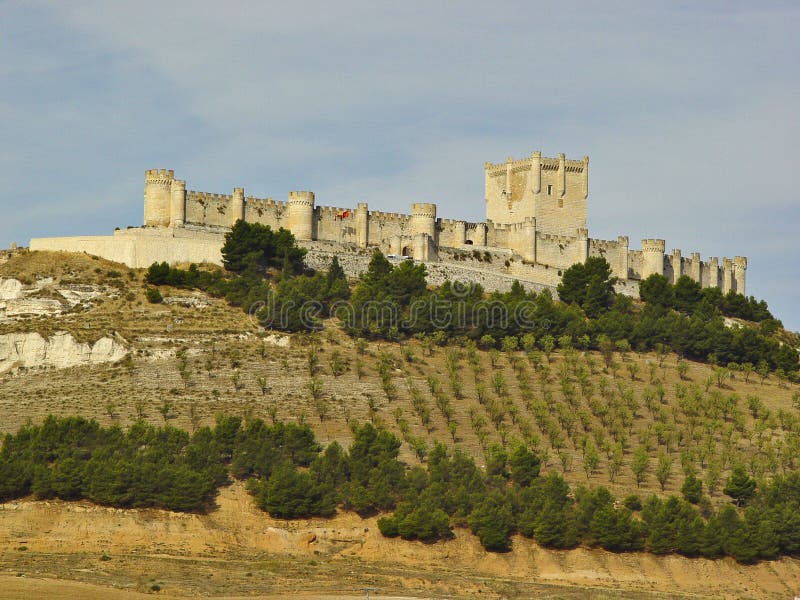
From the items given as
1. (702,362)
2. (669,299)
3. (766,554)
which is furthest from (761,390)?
(766,554)

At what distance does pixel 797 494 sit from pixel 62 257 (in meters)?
31.6

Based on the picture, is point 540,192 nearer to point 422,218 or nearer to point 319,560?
point 422,218

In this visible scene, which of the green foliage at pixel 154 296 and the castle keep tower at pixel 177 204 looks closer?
the green foliage at pixel 154 296

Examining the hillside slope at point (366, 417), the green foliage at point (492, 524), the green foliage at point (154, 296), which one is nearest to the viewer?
the hillside slope at point (366, 417)

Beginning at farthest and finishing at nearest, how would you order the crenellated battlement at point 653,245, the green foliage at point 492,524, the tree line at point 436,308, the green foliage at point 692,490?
the crenellated battlement at point 653,245 < the tree line at point 436,308 < the green foliage at point 692,490 < the green foliage at point 492,524

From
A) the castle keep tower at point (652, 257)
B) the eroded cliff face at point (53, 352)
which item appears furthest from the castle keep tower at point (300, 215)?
the castle keep tower at point (652, 257)

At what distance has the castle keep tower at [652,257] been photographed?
87250 mm

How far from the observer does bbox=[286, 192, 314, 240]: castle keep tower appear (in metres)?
78.0

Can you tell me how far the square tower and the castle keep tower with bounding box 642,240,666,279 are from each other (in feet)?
11.9

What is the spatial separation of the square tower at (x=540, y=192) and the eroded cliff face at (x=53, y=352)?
95.2ft

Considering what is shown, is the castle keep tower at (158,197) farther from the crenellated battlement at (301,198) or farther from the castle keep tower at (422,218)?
the castle keep tower at (422,218)

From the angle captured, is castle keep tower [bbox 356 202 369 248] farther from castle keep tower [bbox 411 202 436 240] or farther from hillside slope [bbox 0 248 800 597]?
hillside slope [bbox 0 248 800 597]

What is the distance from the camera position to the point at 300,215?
257 feet

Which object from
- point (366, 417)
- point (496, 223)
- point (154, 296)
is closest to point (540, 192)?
point (496, 223)
